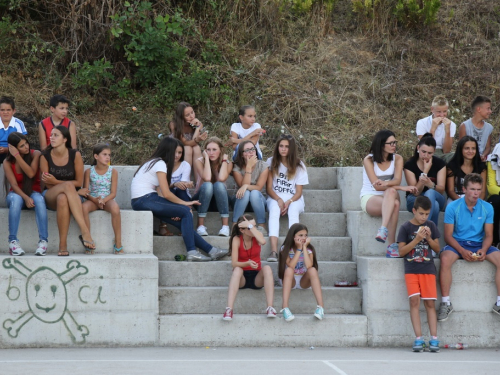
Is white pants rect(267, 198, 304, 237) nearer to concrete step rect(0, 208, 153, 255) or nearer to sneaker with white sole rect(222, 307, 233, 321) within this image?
sneaker with white sole rect(222, 307, 233, 321)

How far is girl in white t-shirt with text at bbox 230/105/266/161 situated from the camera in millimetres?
9703

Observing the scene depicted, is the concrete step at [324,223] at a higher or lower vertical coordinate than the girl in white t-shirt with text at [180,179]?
lower

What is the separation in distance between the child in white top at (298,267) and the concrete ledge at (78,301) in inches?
53.3

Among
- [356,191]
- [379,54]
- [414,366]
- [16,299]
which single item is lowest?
[414,366]

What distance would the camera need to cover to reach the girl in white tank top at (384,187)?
27.3 feet

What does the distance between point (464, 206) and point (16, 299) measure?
4869 millimetres

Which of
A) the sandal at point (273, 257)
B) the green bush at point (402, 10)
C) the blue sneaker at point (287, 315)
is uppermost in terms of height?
the green bush at point (402, 10)

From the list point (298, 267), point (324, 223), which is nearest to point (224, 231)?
point (298, 267)

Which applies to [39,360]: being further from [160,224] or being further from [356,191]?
[356,191]

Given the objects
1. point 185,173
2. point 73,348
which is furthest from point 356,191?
point 73,348

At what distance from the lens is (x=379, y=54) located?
43.2ft

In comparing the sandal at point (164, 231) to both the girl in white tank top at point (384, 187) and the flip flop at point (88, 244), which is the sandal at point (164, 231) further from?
the girl in white tank top at point (384, 187)

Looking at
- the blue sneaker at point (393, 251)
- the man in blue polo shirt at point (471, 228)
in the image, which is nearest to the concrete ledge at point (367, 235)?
the blue sneaker at point (393, 251)

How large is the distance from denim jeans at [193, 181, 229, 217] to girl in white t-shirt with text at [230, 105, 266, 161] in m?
0.97
